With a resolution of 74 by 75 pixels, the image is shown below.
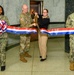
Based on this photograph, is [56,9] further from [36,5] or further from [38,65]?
[38,65]

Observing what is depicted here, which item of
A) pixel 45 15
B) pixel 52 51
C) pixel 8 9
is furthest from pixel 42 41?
pixel 8 9

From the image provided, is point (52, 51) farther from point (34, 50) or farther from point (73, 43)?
point (73, 43)

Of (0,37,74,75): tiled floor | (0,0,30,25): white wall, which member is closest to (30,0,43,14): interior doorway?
(0,0,30,25): white wall

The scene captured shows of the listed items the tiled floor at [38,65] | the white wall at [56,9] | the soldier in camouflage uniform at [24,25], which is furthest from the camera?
the white wall at [56,9]

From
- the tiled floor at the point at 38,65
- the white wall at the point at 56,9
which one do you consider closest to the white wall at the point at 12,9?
the tiled floor at the point at 38,65

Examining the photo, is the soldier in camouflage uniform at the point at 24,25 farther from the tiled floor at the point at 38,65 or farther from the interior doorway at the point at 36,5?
the interior doorway at the point at 36,5

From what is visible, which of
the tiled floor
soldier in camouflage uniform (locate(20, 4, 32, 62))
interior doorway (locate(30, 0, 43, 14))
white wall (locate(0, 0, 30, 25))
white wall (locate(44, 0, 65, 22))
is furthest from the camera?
interior doorway (locate(30, 0, 43, 14))

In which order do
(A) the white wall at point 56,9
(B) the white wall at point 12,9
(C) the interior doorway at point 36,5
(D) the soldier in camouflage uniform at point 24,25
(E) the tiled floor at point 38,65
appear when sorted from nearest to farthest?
(E) the tiled floor at point 38,65 → (D) the soldier in camouflage uniform at point 24,25 → (B) the white wall at point 12,9 → (A) the white wall at point 56,9 → (C) the interior doorway at point 36,5

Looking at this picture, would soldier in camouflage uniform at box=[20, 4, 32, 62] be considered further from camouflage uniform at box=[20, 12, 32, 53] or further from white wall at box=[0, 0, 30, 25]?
white wall at box=[0, 0, 30, 25]

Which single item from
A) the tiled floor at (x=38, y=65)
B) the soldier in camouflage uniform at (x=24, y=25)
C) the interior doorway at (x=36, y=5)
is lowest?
the tiled floor at (x=38, y=65)

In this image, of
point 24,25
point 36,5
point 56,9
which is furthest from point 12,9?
point 36,5

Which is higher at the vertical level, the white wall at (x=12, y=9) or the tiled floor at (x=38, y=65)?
the white wall at (x=12, y=9)

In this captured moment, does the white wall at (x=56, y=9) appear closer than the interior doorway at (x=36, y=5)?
Yes

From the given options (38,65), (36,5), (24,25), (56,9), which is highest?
(36,5)
